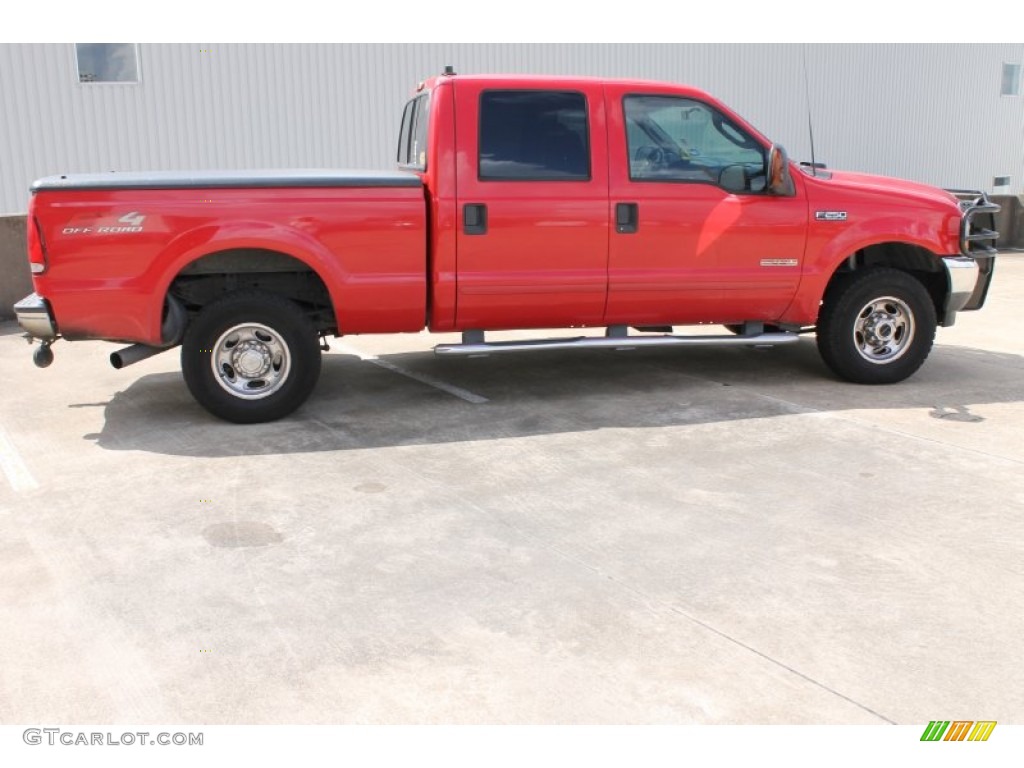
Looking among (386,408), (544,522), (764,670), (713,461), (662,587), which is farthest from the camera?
(386,408)

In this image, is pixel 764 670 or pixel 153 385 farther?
pixel 153 385

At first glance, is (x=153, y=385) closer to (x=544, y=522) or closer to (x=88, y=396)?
(x=88, y=396)

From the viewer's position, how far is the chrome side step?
677 cm

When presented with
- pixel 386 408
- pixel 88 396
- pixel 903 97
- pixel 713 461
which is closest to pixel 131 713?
pixel 713 461

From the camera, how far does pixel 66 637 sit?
3.74m

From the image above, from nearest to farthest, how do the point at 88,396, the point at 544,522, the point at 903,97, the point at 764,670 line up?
1. the point at 764,670
2. the point at 544,522
3. the point at 88,396
4. the point at 903,97

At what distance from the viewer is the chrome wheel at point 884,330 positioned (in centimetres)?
728

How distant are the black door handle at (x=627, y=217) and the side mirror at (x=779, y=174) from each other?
92 cm

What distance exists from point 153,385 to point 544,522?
13.2ft

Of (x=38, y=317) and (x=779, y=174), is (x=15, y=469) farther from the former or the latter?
(x=779, y=174)

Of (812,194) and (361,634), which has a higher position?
(812,194)

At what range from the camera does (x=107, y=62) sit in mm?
13375

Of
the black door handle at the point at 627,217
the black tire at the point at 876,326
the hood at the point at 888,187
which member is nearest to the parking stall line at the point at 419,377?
the black door handle at the point at 627,217
